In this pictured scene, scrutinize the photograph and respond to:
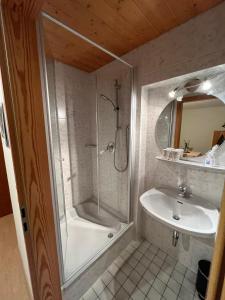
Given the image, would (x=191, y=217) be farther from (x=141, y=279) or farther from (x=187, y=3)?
(x=187, y=3)

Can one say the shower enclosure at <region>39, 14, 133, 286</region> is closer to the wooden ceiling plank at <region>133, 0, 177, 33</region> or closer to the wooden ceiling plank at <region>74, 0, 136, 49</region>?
the wooden ceiling plank at <region>74, 0, 136, 49</region>

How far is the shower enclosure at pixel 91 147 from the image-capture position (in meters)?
1.57

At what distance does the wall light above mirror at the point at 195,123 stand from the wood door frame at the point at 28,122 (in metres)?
1.17

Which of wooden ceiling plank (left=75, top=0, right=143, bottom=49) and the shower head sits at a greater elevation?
wooden ceiling plank (left=75, top=0, right=143, bottom=49)

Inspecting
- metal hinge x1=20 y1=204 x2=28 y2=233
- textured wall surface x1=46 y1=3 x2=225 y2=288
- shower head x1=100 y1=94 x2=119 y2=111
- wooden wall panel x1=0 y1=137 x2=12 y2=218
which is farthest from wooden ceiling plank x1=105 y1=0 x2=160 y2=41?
wooden wall panel x1=0 y1=137 x2=12 y2=218

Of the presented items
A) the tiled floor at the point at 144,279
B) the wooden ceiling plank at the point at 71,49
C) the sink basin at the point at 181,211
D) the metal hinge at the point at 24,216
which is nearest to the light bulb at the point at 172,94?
the wooden ceiling plank at the point at 71,49

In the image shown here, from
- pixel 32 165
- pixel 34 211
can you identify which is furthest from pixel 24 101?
pixel 34 211

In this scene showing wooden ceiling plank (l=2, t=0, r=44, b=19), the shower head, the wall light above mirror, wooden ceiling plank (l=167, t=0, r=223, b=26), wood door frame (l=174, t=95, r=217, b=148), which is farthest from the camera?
the shower head

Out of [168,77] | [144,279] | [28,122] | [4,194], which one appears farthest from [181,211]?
[4,194]

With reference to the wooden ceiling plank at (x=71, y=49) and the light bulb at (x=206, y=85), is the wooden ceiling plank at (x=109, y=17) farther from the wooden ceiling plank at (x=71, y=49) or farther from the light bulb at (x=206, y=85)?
the light bulb at (x=206, y=85)

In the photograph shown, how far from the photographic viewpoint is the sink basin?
1.00 metres

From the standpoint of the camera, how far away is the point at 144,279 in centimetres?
132

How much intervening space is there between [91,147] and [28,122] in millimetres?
1577

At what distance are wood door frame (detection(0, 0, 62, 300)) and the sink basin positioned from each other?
838mm
